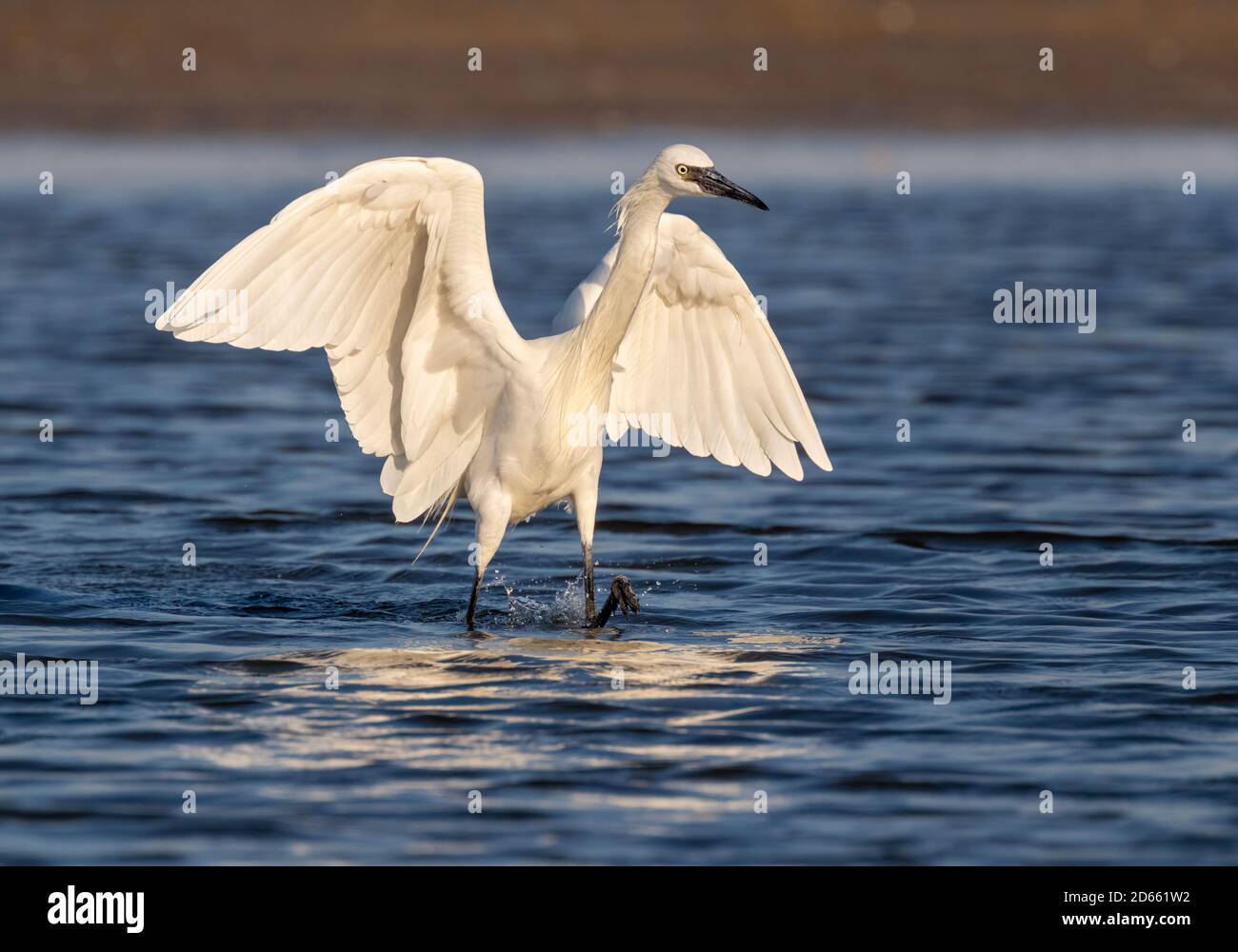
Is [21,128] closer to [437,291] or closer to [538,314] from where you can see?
[538,314]

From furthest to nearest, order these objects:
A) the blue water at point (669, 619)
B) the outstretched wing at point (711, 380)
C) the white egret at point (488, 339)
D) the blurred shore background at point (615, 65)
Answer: the blurred shore background at point (615, 65) < the outstretched wing at point (711, 380) < the white egret at point (488, 339) < the blue water at point (669, 619)

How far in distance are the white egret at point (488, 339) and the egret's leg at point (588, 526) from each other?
0.03ft

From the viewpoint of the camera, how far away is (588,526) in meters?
9.62

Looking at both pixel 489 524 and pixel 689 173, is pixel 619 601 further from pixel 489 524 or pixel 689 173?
pixel 689 173

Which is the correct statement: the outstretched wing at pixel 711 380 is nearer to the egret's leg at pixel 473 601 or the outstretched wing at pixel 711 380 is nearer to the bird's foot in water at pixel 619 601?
the bird's foot in water at pixel 619 601

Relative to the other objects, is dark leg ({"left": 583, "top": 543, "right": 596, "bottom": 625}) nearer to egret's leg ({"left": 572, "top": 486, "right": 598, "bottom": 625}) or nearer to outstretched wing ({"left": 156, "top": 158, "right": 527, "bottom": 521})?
egret's leg ({"left": 572, "top": 486, "right": 598, "bottom": 625})

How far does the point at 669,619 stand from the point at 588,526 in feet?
2.15

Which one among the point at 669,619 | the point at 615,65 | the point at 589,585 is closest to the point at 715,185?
the point at 589,585

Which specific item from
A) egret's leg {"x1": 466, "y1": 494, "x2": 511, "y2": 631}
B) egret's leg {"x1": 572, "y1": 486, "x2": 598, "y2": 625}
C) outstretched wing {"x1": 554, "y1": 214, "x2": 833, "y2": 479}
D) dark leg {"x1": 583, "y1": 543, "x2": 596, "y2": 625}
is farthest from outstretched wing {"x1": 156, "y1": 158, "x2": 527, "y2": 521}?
outstretched wing {"x1": 554, "y1": 214, "x2": 833, "y2": 479}

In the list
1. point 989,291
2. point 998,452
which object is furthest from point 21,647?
point 989,291

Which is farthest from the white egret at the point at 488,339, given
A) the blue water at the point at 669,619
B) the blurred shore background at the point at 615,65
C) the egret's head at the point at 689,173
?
the blurred shore background at the point at 615,65

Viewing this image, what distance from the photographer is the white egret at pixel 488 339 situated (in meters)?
8.54

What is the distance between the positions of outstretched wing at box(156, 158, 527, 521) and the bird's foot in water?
37.6 inches

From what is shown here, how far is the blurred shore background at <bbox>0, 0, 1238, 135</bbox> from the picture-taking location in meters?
30.5
